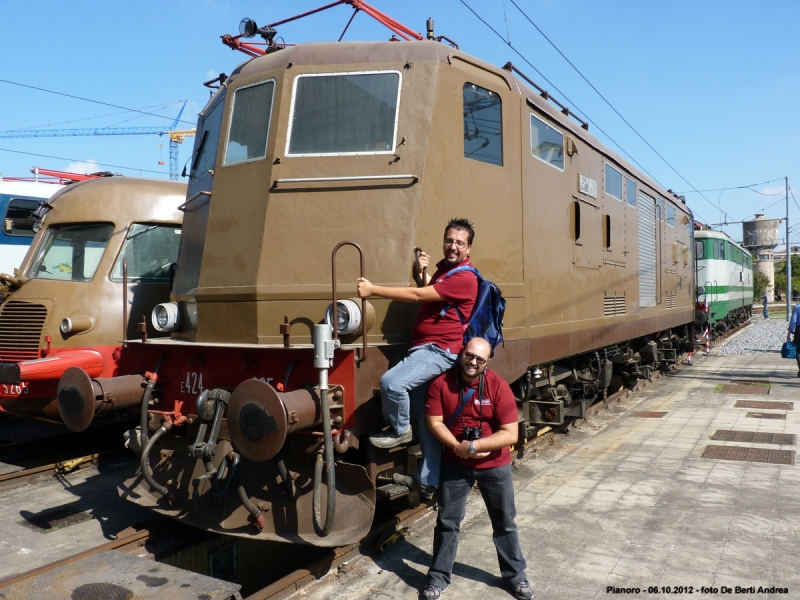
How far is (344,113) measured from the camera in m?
4.73

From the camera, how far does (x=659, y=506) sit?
5453 mm

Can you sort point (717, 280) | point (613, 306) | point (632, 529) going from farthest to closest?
point (717, 280) → point (613, 306) → point (632, 529)

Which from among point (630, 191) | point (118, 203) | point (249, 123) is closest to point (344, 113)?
point (249, 123)

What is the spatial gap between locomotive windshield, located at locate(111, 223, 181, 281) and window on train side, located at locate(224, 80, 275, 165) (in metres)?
→ 3.38

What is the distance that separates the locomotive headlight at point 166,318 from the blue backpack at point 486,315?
2378 millimetres

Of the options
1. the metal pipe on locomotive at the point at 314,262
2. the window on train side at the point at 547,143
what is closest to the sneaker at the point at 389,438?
the metal pipe on locomotive at the point at 314,262

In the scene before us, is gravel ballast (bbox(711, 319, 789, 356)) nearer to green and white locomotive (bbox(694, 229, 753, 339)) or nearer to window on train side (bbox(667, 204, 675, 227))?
green and white locomotive (bbox(694, 229, 753, 339))

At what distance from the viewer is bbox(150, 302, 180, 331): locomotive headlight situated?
5.18m

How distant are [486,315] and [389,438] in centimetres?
105

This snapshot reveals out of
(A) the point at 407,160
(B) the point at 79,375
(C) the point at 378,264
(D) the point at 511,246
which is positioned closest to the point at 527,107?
(D) the point at 511,246

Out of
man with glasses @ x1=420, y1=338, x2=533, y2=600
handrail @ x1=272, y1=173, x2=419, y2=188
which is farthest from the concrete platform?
handrail @ x1=272, y1=173, x2=419, y2=188

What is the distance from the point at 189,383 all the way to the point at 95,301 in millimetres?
3542

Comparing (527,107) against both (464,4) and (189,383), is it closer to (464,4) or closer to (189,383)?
(464,4)

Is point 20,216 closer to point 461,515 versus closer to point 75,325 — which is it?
point 75,325
